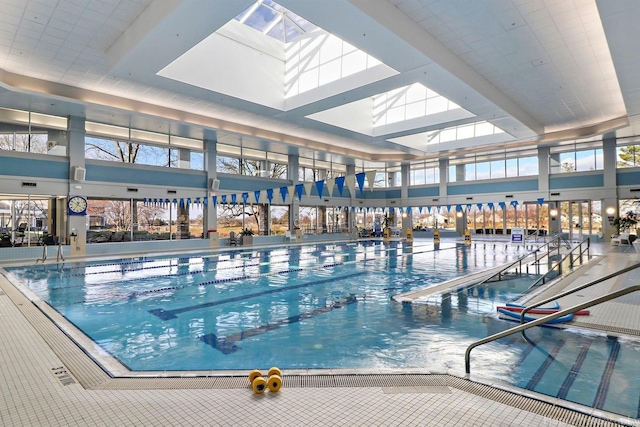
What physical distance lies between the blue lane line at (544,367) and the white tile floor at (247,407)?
2.04 feet

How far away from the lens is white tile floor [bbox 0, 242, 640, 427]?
7.11 ft

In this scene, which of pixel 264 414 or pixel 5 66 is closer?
pixel 264 414

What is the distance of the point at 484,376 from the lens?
3.00 metres

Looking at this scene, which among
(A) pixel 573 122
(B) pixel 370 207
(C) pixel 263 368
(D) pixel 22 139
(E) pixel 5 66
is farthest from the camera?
(B) pixel 370 207

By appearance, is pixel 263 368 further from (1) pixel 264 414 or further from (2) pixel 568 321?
(2) pixel 568 321

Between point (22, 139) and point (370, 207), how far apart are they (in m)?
19.9

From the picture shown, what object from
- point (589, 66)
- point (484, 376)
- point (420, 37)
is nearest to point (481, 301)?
point (484, 376)

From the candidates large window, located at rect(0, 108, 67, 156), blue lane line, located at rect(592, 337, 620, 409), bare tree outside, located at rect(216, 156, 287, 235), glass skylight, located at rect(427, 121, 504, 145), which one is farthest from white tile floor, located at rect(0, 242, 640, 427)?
glass skylight, located at rect(427, 121, 504, 145)

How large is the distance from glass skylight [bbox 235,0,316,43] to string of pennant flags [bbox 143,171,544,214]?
4.60m

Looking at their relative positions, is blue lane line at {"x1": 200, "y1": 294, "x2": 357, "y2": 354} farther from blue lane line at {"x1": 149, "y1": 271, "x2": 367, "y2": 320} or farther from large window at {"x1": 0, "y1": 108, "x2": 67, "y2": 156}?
large window at {"x1": 0, "y1": 108, "x2": 67, "y2": 156}

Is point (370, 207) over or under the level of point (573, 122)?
under

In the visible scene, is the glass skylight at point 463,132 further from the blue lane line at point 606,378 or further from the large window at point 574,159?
the blue lane line at point 606,378

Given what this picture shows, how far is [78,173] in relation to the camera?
12.8 metres

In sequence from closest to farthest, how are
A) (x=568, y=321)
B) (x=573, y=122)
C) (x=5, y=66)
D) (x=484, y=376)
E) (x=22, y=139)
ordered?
(x=484, y=376) → (x=568, y=321) → (x=5, y=66) → (x=22, y=139) → (x=573, y=122)
